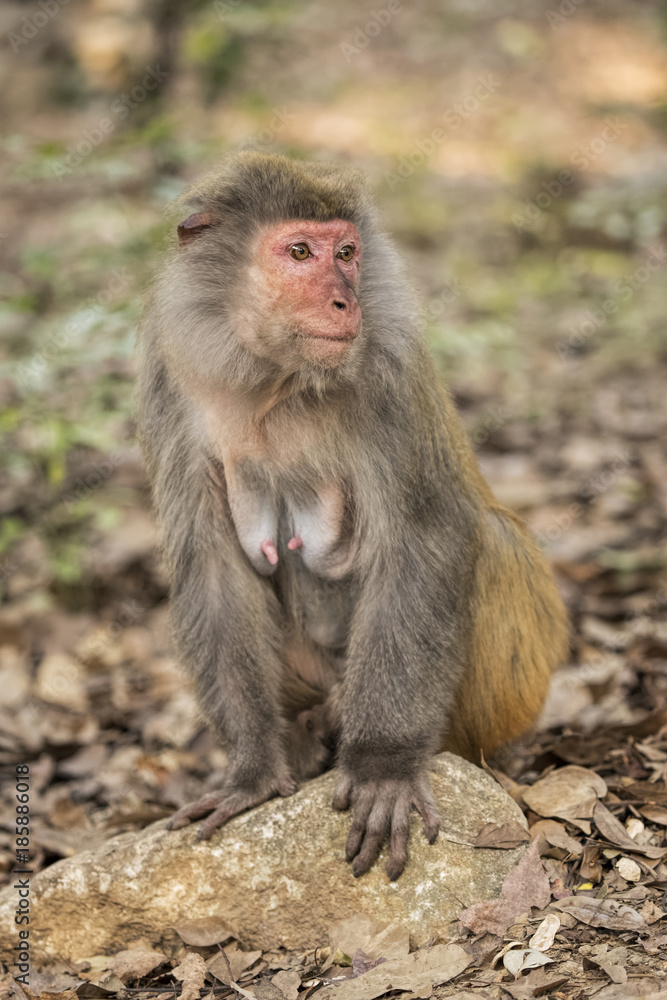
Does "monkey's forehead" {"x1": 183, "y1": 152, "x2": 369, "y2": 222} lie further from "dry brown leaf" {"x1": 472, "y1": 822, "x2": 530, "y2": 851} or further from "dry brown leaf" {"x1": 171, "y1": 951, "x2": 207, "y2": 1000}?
"dry brown leaf" {"x1": 171, "y1": 951, "x2": 207, "y2": 1000}

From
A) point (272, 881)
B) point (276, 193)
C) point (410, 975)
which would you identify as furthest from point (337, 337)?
point (410, 975)

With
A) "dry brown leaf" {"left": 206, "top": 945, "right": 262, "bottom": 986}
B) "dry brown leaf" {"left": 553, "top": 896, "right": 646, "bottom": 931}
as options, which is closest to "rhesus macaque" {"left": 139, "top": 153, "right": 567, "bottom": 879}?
"dry brown leaf" {"left": 206, "top": 945, "right": 262, "bottom": 986}

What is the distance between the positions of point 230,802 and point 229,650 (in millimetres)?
578

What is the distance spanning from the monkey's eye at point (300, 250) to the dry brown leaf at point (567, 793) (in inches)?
89.4

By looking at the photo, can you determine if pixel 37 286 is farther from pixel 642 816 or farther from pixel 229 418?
pixel 642 816

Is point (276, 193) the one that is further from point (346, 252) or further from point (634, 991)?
point (634, 991)

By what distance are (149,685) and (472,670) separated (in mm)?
2811

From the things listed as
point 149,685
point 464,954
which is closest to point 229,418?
point 464,954

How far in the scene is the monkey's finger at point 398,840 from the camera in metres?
3.71

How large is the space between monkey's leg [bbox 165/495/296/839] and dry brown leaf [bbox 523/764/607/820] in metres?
0.97

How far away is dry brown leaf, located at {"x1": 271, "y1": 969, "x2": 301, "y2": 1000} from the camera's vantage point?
3.47 m

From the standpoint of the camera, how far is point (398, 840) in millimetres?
3738

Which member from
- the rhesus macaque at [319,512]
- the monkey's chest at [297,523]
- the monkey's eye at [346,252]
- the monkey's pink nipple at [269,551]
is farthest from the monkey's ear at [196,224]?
the monkey's pink nipple at [269,551]

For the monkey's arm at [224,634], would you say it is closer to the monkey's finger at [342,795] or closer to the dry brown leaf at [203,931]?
the monkey's finger at [342,795]
